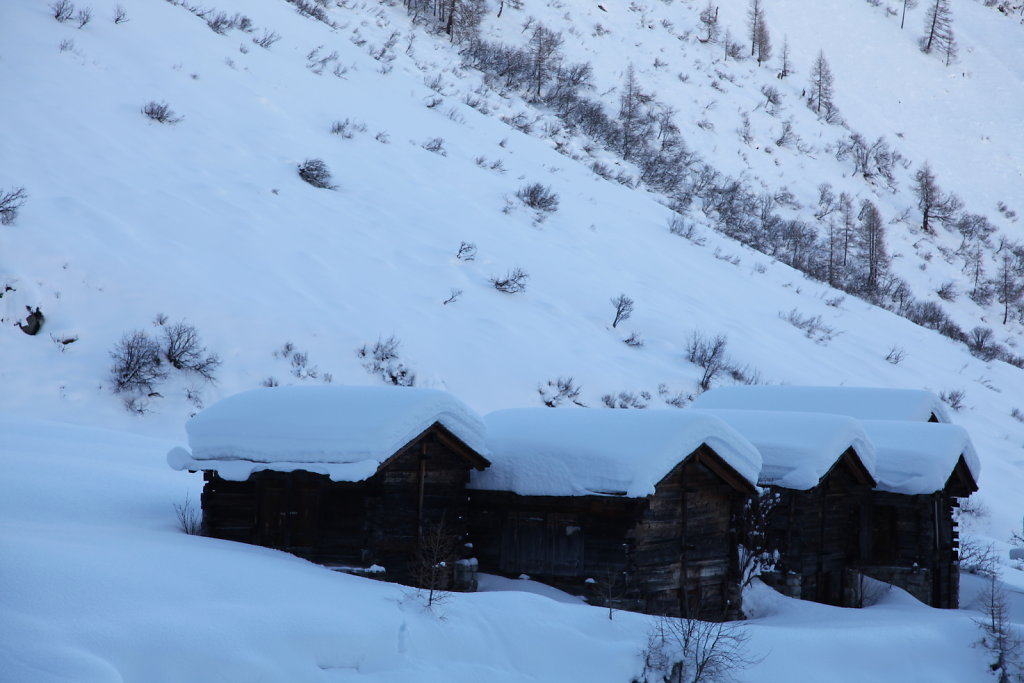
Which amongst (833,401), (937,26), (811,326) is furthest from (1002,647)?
(937,26)

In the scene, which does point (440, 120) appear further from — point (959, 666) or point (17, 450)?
point (959, 666)

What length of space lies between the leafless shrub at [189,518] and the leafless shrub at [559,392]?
8.52m

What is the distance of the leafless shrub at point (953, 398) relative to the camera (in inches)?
1001

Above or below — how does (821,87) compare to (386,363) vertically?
above

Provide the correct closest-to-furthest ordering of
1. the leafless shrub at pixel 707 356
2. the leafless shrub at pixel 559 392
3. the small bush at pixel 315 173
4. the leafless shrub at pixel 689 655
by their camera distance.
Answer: the leafless shrub at pixel 689 655, the leafless shrub at pixel 559 392, the leafless shrub at pixel 707 356, the small bush at pixel 315 173

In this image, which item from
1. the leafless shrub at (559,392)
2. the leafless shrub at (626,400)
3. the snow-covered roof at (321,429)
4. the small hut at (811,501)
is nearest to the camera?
the snow-covered roof at (321,429)

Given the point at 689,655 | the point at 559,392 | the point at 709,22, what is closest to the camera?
the point at 689,655

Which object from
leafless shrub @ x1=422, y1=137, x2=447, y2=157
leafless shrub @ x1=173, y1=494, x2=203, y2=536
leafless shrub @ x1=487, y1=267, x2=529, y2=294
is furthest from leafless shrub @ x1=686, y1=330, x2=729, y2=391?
leafless shrub @ x1=173, y1=494, x2=203, y2=536

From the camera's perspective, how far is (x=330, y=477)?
10.3 meters

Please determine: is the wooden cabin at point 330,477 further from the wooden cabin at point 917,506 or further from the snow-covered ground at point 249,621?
the wooden cabin at point 917,506

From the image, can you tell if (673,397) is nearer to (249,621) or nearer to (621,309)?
(621,309)

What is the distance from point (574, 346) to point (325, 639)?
45.6 ft

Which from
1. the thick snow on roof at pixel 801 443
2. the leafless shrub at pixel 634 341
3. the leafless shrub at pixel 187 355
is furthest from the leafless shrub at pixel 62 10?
the thick snow on roof at pixel 801 443

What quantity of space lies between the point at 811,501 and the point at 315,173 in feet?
50.1
